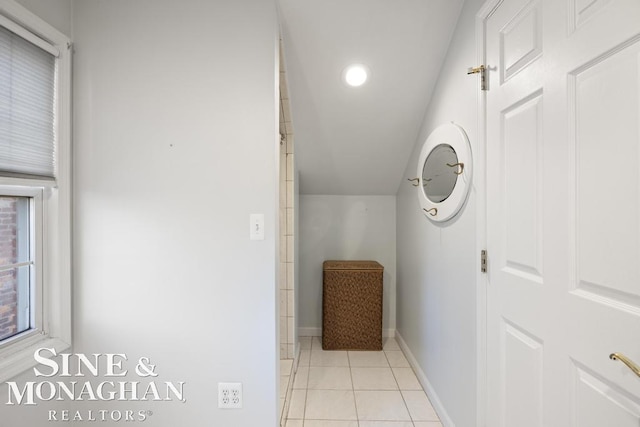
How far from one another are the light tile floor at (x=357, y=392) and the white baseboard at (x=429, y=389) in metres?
0.04

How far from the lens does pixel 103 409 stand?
1.55 metres

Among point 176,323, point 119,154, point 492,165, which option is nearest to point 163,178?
point 119,154

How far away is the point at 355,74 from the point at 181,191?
123 cm

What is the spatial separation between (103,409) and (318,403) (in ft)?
3.80

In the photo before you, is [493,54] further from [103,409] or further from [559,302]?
[103,409]

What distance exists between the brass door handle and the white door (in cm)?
1

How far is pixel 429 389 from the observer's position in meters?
2.05

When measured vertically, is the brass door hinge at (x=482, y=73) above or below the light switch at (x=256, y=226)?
above

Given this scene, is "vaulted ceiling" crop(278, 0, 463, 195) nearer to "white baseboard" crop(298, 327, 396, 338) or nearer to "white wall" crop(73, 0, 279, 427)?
"white wall" crop(73, 0, 279, 427)

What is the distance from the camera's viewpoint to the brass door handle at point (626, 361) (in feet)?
2.36

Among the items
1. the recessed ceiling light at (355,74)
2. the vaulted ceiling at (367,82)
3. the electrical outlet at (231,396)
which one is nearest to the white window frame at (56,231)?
the electrical outlet at (231,396)

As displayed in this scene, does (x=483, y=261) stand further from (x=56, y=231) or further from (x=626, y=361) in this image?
(x=56, y=231)

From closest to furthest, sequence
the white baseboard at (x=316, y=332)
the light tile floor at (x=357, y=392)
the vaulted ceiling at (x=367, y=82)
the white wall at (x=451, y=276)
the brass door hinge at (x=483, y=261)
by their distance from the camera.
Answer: the brass door hinge at (x=483, y=261) < the white wall at (x=451, y=276) < the vaulted ceiling at (x=367, y=82) < the light tile floor at (x=357, y=392) < the white baseboard at (x=316, y=332)

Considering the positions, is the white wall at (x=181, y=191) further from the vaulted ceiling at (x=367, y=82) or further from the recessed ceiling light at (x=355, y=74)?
the recessed ceiling light at (x=355, y=74)
